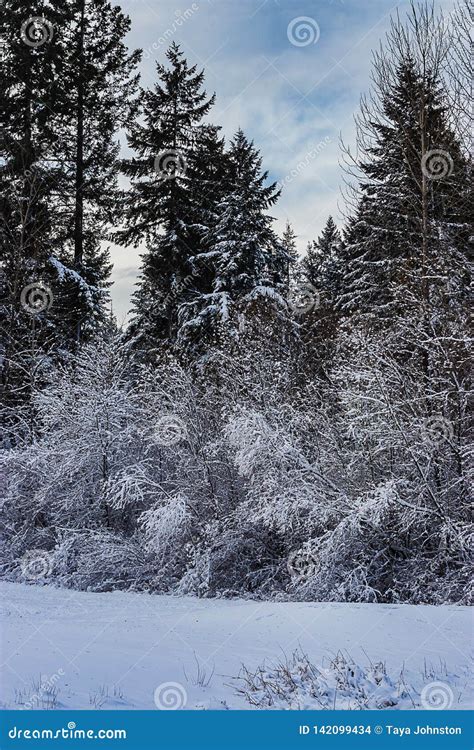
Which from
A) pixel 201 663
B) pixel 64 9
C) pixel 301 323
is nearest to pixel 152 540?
pixel 201 663

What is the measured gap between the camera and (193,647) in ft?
21.7

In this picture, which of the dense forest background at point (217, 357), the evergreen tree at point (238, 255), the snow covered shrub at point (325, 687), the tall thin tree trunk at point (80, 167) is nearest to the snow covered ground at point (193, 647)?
the snow covered shrub at point (325, 687)

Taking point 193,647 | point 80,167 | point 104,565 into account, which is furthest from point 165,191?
point 193,647

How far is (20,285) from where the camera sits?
18781 millimetres

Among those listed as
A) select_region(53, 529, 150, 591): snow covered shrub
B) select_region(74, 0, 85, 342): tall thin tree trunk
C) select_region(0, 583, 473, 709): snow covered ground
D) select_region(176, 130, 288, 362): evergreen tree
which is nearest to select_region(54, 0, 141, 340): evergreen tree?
select_region(74, 0, 85, 342): tall thin tree trunk

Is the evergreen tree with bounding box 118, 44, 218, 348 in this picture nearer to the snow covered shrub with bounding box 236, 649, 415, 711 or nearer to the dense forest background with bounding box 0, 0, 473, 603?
the dense forest background with bounding box 0, 0, 473, 603

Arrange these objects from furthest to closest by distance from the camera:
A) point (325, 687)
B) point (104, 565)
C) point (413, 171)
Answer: point (413, 171) → point (104, 565) → point (325, 687)

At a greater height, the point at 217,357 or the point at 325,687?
the point at 217,357

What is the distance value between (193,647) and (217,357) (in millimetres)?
8843

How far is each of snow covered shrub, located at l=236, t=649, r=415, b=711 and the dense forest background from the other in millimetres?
4146

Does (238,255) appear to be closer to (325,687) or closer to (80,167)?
(80,167)

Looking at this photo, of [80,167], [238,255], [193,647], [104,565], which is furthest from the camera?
[80,167]

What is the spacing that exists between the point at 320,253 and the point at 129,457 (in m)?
28.1

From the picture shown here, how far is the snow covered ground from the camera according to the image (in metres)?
4.97
